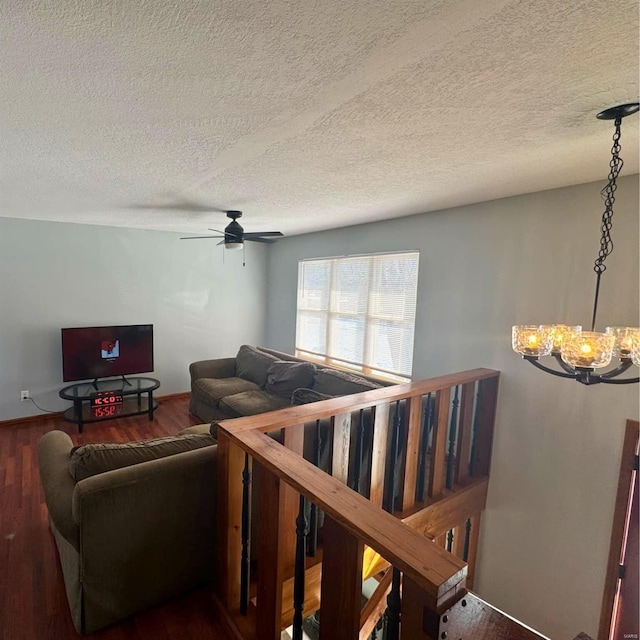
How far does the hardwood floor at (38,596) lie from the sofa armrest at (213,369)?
1.85m

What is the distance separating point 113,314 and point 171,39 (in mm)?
4508

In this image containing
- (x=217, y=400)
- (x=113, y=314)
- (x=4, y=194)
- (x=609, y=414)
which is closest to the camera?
(x=609, y=414)

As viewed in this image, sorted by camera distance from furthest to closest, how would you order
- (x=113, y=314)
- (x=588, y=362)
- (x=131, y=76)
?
1. (x=113, y=314)
2. (x=588, y=362)
3. (x=131, y=76)

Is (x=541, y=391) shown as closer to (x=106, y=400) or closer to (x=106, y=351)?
(x=106, y=400)

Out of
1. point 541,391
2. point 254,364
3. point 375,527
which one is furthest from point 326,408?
point 254,364

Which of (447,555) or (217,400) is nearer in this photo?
(447,555)

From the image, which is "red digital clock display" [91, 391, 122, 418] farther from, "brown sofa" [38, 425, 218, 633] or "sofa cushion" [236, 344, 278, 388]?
"brown sofa" [38, 425, 218, 633]

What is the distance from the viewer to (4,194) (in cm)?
303

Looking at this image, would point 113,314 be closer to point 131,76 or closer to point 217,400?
point 217,400

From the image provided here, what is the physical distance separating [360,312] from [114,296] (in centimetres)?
326

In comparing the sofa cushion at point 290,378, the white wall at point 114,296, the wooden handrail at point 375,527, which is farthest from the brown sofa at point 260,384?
the wooden handrail at point 375,527

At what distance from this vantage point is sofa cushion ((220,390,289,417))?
3.81m

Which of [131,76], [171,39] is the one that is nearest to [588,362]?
[171,39]

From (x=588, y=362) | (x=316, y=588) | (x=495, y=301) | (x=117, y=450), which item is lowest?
(x=316, y=588)
